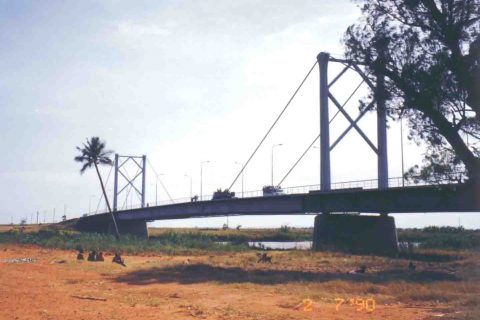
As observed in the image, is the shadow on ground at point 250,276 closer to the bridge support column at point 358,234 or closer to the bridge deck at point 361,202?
the bridge deck at point 361,202

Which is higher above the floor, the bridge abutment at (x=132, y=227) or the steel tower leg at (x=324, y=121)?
the steel tower leg at (x=324, y=121)

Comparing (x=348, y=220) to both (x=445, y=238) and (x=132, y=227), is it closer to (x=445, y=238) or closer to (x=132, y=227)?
(x=445, y=238)

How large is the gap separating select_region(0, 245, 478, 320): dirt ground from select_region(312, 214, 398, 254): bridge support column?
20609 millimetres

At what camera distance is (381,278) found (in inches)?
1037

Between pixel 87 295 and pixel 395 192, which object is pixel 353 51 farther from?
pixel 395 192

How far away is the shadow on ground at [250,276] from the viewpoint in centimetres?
2517

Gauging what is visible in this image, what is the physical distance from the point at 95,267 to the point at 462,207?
2782cm

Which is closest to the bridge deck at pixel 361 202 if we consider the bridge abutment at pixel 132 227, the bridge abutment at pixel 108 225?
the bridge abutment at pixel 132 227

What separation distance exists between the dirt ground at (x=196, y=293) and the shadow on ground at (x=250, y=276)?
0.05 meters

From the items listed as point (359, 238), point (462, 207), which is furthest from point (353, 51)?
point (359, 238)

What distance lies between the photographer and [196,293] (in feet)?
68.3
